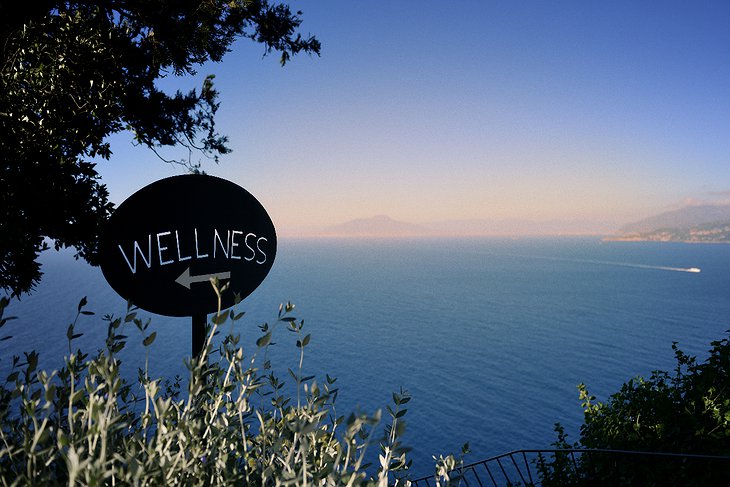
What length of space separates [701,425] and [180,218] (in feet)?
23.7

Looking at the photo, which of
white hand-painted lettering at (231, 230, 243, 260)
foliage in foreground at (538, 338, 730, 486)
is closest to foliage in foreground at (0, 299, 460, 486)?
white hand-painted lettering at (231, 230, 243, 260)

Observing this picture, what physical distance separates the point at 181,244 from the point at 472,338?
248 feet

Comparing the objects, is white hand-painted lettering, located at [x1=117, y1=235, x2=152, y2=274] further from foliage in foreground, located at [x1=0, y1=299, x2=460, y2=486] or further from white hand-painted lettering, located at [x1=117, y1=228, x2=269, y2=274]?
foliage in foreground, located at [x1=0, y1=299, x2=460, y2=486]

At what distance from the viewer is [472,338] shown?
75.1 m

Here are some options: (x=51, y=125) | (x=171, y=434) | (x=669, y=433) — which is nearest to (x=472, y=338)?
(x=669, y=433)

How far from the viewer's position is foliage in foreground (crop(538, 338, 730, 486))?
5.91m

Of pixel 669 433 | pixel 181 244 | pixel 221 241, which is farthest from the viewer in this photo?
pixel 669 433

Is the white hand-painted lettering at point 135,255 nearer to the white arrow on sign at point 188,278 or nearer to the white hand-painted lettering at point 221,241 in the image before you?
the white arrow on sign at point 188,278

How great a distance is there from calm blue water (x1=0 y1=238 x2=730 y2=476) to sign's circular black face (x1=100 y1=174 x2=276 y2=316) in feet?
85.3

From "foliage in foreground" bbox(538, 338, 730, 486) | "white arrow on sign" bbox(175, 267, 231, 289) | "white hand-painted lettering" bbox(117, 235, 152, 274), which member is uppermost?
"white hand-painted lettering" bbox(117, 235, 152, 274)

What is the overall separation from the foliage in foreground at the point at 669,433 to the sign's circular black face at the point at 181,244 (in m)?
4.64

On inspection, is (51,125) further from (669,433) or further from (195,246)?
(669,433)

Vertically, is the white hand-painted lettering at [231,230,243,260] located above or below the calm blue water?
above

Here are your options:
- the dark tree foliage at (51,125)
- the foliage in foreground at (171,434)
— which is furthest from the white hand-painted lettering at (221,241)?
the dark tree foliage at (51,125)
